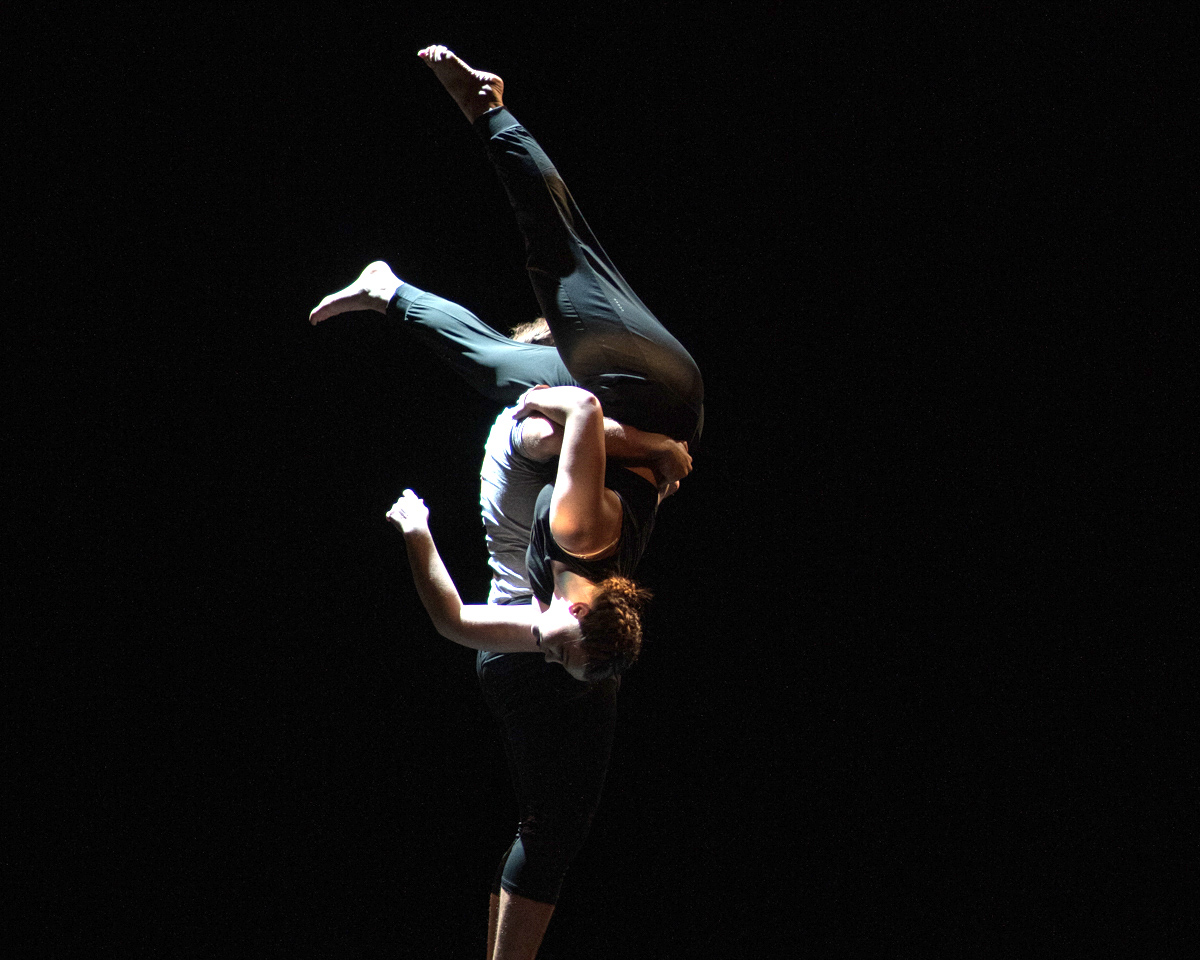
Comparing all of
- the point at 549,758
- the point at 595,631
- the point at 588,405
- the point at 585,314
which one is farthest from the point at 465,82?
the point at 549,758

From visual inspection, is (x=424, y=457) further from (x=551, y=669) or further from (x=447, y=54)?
(x=447, y=54)

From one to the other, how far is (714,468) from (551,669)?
0.98 m

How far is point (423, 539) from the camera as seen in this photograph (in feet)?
7.42

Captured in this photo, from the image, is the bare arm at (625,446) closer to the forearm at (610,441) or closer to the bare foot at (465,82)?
the forearm at (610,441)

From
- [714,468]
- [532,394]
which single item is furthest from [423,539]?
[714,468]

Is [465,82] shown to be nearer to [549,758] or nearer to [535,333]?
[535,333]

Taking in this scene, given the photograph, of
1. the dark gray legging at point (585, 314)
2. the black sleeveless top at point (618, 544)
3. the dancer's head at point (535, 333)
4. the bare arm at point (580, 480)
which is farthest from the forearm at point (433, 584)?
the dancer's head at point (535, 333)

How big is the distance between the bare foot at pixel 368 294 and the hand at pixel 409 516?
1.54ft

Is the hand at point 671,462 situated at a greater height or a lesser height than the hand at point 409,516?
greater

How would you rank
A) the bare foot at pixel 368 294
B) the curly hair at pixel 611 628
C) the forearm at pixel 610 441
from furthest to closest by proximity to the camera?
the bare foot at pixel 368 294
the forearm at pixel 610 441
the curly hair at pixel 611 628

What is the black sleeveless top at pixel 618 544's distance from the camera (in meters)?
2.14

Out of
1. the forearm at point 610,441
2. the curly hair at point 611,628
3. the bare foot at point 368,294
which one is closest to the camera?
the curly hair at point 611,628

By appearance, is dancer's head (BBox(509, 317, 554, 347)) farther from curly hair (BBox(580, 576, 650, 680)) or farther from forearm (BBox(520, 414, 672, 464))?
curly hair (BBox(580, 576, 650, 680))

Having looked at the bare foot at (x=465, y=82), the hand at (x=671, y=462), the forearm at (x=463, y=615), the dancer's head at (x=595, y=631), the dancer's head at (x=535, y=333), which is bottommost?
the forearm at (x=463, y=615)
